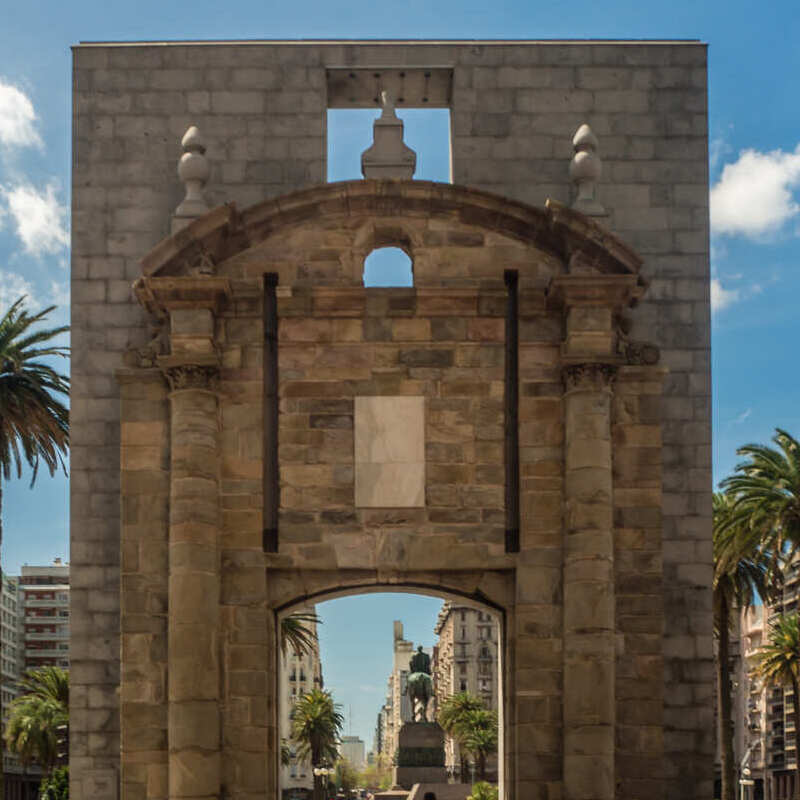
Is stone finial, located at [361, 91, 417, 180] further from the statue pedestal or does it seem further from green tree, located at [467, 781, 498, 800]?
the statue pedestal

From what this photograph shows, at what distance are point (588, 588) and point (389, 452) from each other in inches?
150

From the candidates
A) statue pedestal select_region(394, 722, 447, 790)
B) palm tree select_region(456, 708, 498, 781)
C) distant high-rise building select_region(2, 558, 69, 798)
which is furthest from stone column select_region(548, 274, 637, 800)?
distant high-rise building select_region(2, 558, 69, 798)

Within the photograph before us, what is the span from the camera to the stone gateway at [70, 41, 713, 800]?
21.2m

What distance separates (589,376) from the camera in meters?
21.7

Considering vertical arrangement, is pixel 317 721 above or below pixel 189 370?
below

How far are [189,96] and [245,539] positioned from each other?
29.1 feet

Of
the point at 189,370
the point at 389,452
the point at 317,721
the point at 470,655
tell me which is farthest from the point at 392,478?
the point at 470,655

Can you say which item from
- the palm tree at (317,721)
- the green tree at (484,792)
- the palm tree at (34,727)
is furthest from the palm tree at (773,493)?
the palm tree at (317,721)

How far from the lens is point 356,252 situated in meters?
22.6

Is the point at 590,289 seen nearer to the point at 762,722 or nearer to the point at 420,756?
the point at 420,756

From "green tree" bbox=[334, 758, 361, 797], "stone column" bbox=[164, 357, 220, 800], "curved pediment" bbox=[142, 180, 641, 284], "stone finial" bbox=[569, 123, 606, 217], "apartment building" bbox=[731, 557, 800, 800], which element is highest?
"stone finial" bbox=[569, 123, 606, 217]

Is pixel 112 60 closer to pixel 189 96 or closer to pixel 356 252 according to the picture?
pixel 189 96

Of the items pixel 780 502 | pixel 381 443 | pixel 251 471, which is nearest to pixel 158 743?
pixel 251 471

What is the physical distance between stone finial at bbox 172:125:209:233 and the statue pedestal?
30220 mm
